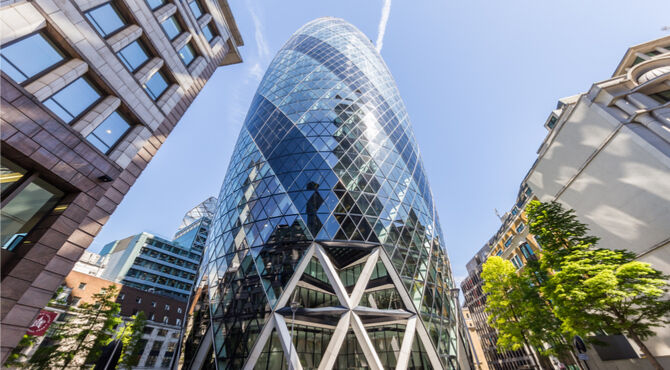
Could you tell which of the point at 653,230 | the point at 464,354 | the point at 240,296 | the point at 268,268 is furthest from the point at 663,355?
the point at 240,296

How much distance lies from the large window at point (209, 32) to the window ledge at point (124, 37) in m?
5.77

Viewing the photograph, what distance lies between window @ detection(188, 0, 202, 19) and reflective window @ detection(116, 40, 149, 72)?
16.3ft

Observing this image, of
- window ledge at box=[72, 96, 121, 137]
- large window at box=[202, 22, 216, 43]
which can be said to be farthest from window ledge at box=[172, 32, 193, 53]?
window ledge at box=[72, 96, 121, 137]

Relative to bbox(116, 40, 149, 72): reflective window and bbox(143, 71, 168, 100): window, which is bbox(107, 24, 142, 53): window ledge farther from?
bbox(143, 71, 168, 100): window

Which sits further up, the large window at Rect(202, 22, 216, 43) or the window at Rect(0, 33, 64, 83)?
the large window at Rect(202, 22, 216, 43)

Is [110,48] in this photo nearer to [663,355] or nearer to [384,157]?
[384,157]

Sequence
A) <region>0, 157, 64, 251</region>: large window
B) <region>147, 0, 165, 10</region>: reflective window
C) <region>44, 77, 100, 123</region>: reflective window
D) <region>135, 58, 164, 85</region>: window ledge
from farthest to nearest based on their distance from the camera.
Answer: <region>147, 0, 165, 10</region>: reflective window → <region>135, 58, 164, 85</region>: window ledge → <region>44, 77, 100, 123</region>: reflective window → <region>0, 157, 64, 251</region>: large window

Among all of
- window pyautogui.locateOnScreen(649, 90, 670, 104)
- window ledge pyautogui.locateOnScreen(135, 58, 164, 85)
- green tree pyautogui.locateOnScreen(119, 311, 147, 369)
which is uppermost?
window pyautogui.locateOnScreen(649, 90, 670, 104)

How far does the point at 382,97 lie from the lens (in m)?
34.9

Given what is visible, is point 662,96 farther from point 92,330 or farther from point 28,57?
point 92,330

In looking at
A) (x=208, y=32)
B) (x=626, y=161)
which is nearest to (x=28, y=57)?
(x=208, y=32)

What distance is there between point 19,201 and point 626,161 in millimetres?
30222

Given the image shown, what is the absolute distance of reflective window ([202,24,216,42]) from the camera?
14935 millimetres

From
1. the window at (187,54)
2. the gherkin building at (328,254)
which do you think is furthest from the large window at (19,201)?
the gherkin building at (328,254)
